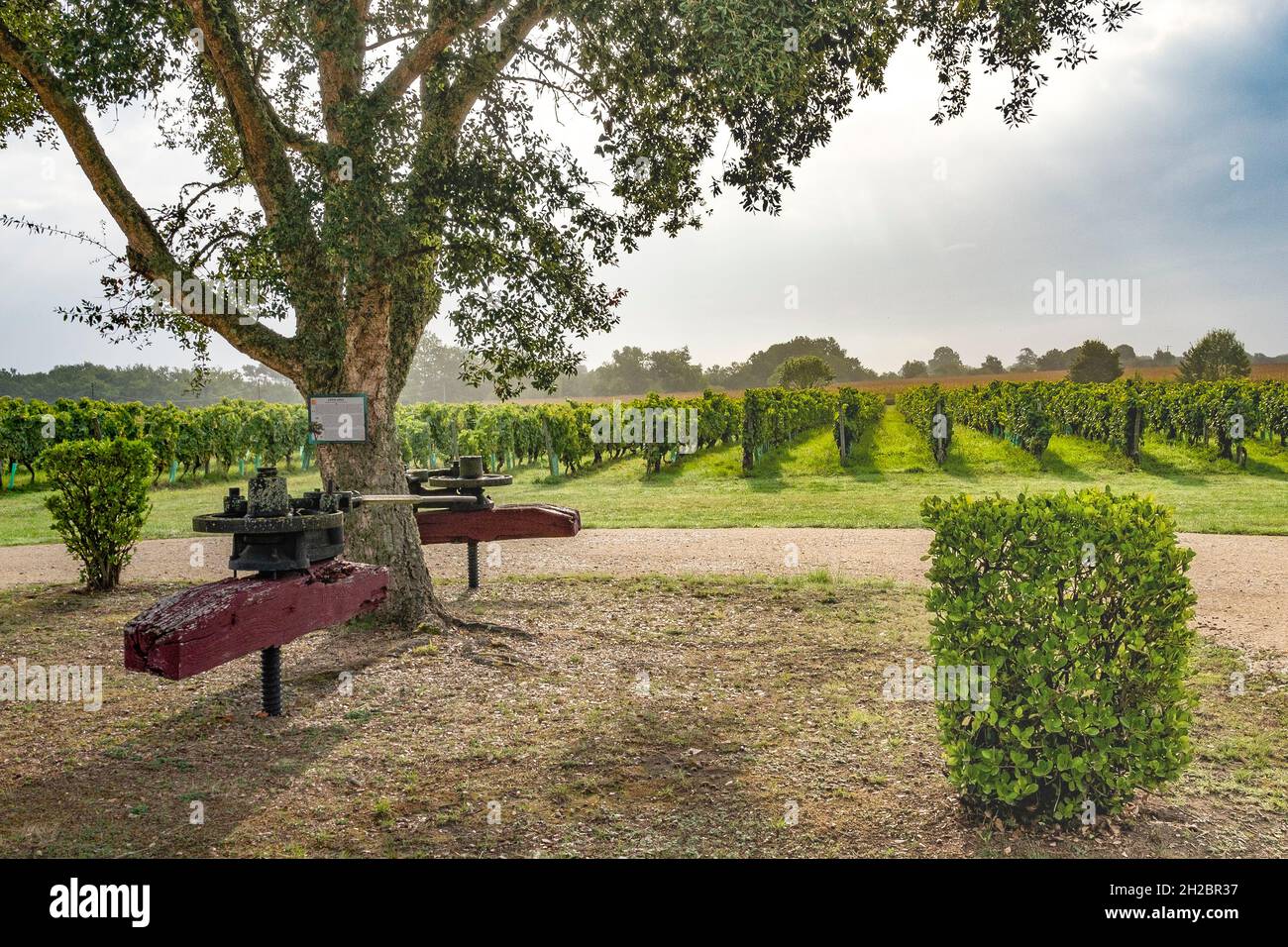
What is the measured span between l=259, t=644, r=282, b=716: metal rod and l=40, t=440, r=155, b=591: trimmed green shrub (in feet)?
18.1

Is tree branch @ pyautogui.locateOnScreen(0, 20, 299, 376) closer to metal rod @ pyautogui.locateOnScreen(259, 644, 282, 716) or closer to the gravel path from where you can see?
the gravel path

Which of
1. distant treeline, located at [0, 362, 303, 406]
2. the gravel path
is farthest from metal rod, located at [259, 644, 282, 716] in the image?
distant treeline, located at [0, 362, 303, 406]

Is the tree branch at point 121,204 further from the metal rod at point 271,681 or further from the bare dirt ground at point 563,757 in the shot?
the metal rod at point 271,681

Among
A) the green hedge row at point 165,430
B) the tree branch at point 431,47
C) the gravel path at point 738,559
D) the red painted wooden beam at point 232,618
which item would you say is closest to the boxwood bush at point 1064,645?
the red painted wooden beam at point 232,618

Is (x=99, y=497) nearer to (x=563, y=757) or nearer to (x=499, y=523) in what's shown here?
(x=499, y=523)

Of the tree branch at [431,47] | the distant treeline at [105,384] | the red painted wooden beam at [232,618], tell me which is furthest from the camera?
the distant treeline at [105,384]

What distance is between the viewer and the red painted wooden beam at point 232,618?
3.95 meters

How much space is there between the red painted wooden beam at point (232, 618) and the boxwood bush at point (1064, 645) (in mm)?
3214

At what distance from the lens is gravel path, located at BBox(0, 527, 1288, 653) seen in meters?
9.85

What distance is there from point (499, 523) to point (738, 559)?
15.8ft

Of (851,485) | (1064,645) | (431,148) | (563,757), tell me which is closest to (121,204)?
(431,148)
